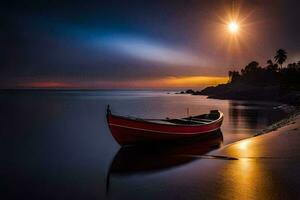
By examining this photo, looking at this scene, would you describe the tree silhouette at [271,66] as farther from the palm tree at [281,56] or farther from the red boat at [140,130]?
the red boat at [140,130]

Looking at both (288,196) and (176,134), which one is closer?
(288,196)

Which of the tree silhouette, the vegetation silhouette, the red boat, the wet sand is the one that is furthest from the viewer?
the tree silhouette

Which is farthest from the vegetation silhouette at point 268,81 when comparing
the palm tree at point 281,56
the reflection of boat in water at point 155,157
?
the reflection of boat in water at point 155,157

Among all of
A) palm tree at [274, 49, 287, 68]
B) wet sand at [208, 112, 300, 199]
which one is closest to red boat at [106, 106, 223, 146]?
wet sand at [208, 112, 300, 199]

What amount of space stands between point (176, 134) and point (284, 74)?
113 meters

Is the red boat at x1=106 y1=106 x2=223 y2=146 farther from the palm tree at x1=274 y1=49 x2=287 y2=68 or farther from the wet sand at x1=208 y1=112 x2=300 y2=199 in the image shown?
the palm tree at x1=274 y1=49 x2=287 y2=68

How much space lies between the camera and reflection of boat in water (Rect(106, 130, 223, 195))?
14380 millimetres

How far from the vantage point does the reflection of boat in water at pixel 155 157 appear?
1438 centimetres

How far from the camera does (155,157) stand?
16.8m

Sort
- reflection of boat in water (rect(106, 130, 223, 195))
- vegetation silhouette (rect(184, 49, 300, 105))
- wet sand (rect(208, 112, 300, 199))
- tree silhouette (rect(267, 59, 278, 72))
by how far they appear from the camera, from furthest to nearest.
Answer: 1. tree silhouette (rect(267, 59, 278, 72))
2. vegetation silhouette (rect(184, 49, 300, 105))
3. reflection of boat in water (rect(106, 130, 223, 195))
4. wet sand (rect(208, 112, 300, 199))

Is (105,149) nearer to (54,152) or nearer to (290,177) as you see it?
(54,152)

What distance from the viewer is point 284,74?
4547 inches

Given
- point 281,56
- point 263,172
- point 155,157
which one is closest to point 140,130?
point 155,157

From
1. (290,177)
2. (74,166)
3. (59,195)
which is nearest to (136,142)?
(74,166)
